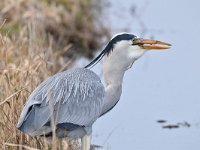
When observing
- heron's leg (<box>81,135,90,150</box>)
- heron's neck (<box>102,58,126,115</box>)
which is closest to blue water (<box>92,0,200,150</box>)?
heron's neck (<box>102,58,126,115</box>)

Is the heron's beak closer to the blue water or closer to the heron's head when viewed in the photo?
the heron's head

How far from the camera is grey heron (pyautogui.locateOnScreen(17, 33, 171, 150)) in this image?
6.14 meters

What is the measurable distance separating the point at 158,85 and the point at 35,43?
6.50 ft

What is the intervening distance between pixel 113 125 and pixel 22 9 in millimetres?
2549

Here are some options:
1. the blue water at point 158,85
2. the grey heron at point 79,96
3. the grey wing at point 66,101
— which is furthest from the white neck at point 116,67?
the blue water at point 158,85

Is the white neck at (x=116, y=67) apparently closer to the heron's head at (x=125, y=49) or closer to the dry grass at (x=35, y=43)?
the heron's head at (x=125, y=49)

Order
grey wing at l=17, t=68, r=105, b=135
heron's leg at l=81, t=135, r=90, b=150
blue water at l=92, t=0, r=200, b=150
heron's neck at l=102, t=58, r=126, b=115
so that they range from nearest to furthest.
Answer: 1. grey wing at l=17, t=68, r=105, b=135
2. heron's leg at l=81, t=135, r=90, b=150
3. heron's neck at l=102, t=58, r=126, b=115
4. blue water at l=92, t=0, r=200, b=150

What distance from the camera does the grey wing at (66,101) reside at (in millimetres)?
6105

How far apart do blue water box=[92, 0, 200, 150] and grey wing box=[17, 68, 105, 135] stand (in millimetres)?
1416

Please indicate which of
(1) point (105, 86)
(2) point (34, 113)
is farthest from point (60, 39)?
(2) point (34, 113)

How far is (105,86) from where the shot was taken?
22.4 ft

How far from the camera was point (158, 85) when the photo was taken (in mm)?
10430

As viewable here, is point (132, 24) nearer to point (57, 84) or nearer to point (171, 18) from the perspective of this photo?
point (171, 18)

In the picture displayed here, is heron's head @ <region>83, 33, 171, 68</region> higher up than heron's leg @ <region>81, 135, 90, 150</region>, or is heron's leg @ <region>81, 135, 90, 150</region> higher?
heron's head @ <region>83, 33, 171, 68</region>
